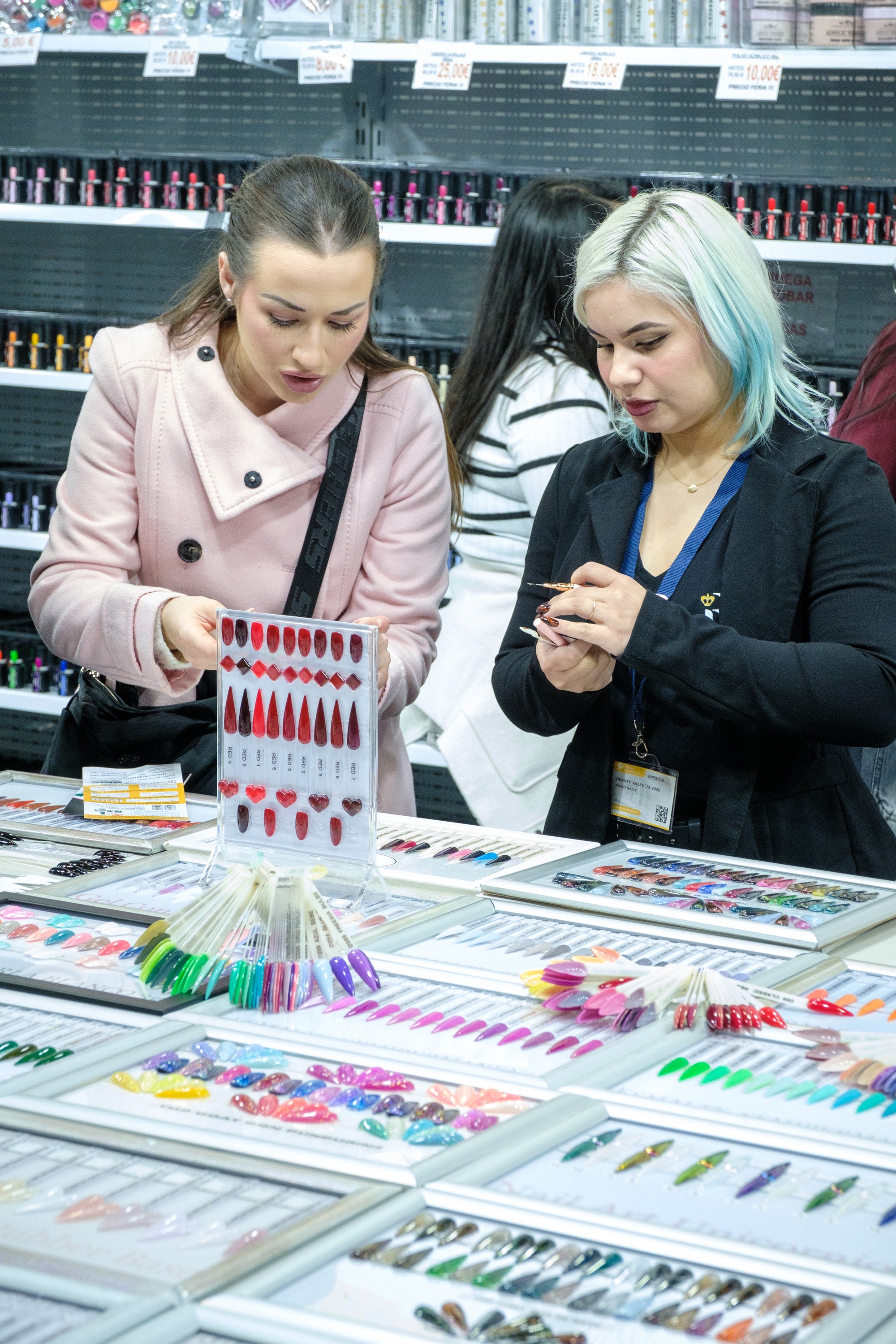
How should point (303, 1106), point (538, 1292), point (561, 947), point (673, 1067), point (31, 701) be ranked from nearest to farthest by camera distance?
point (538, 1292), point (303, 1106), point (673, 1067), point (561, 947), point (31, 701)

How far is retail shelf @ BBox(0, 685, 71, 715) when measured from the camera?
15.0 ft

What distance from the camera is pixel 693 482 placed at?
212 centimetres

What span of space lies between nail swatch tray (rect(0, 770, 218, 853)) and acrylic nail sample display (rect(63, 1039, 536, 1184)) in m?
0.67

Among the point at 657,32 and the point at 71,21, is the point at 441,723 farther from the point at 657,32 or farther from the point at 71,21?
the point at 71,21

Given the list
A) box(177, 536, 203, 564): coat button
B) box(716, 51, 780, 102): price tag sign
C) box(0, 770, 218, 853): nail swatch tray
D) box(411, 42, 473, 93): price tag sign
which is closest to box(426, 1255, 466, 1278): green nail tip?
box(0, 770, 218, 853): nail swatch tray

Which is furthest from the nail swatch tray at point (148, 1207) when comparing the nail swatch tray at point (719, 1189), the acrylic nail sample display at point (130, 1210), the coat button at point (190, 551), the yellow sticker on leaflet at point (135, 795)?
the coat button at point (190, 551)

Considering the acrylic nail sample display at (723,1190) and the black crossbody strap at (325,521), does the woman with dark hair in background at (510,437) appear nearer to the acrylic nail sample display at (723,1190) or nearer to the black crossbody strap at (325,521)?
the black crossbody strap at (325,521)

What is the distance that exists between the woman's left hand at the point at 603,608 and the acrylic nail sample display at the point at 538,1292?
98cm

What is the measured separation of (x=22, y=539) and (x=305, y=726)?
3.11 metres

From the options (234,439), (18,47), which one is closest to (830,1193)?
(234,439)

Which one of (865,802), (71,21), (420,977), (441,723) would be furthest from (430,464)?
(71,21)

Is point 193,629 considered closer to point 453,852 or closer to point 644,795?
point 453,852

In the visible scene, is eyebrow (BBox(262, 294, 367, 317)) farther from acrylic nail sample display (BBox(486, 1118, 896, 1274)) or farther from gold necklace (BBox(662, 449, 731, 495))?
acrylic nail sample display (BBox(486, 1118, 896, 1274))

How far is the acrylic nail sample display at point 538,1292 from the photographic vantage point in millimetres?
895
